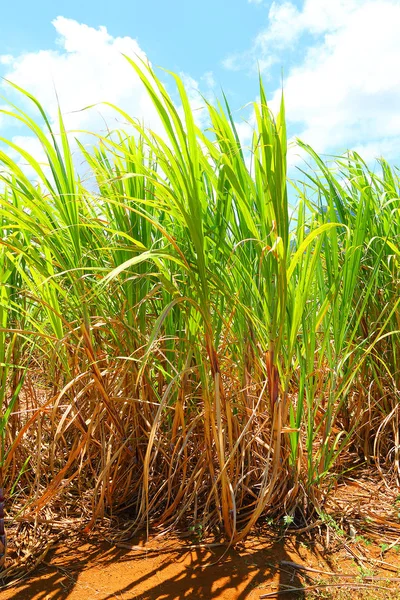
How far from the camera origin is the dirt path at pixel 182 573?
1.13m

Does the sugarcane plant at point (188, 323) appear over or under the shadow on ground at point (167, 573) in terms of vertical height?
over

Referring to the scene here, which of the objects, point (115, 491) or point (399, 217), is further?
point (399, 217)

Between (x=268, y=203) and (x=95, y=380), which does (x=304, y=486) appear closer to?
(x=95, y=380)

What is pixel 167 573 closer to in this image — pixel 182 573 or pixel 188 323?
pixel 182 573

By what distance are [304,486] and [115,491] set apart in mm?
513

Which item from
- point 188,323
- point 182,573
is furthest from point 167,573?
point 188,323

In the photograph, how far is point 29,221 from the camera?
123 centimetres

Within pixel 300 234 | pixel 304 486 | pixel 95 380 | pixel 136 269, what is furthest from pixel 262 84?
pixel 304 486

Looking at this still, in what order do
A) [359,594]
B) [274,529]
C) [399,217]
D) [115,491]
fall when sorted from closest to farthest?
[359,594], [274,529], [115,491], [399,217]

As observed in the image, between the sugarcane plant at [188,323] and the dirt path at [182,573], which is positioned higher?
the sugarcane plant at [188,323]

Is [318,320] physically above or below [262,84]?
below

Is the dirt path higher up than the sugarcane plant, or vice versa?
the sugarcane plant

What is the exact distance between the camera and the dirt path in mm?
1126

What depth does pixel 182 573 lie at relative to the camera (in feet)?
3.87
